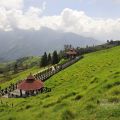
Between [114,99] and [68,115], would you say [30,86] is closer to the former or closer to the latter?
[114,99]

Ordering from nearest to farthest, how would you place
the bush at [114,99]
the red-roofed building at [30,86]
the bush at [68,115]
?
the bush at [68,115], the bush at [114,99], the red-roofed building at [30,86]

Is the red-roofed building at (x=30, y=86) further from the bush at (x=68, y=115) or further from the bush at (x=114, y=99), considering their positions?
the bush at (x=68, y=115)

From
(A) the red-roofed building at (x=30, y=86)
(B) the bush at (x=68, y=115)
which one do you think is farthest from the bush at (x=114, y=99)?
(A) the red-roofed building at (x=30, y=86)

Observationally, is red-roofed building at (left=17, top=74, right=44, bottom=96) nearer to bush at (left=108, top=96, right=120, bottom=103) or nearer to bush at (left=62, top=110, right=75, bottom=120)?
bush at (left=108, top=96, right=120, bottom=103)

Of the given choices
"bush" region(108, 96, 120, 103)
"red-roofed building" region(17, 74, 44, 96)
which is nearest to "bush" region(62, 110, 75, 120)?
"bush" region(108, 96, 120, 103)

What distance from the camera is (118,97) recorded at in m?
24.5

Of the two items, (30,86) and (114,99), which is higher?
(114,99)

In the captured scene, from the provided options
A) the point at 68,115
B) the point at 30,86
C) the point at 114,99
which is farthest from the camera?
the point at 30,86

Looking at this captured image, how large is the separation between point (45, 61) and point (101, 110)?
393ft

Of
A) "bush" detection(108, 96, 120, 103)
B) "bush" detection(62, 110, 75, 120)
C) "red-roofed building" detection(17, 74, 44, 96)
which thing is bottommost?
"red-roofed building" detection(17, 74, 44, 96)

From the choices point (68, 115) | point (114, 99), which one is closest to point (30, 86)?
point (114, 99)

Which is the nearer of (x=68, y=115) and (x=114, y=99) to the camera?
(x=68, y=115)

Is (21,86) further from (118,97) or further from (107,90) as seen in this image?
(118,97)

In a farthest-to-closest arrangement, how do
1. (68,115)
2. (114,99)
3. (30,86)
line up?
(30,86), (114,99), (68,115)
